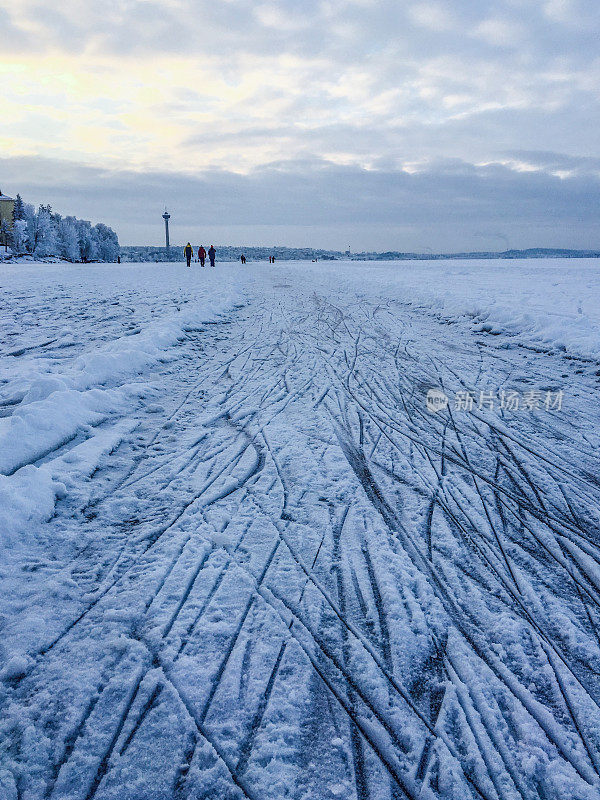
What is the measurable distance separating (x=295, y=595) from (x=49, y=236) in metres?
107

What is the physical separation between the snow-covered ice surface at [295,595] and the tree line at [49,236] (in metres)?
94.4

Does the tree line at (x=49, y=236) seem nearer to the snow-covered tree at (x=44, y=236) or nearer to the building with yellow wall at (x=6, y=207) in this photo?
the snow-covered tree at (x=44, y=236)

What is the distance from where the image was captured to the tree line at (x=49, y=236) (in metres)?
85.6

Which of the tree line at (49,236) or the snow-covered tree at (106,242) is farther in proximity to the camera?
the snow-covered tree at (106,242)

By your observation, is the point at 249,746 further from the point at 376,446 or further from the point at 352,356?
the point at 352,356

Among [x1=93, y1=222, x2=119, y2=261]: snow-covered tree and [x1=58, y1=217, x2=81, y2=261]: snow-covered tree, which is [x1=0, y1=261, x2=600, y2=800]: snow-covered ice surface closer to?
[x1=58, y1=217, x2=81, y2=261]: snow-covered tree

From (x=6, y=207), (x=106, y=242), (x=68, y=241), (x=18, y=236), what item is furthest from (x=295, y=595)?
(x=106, y=242)

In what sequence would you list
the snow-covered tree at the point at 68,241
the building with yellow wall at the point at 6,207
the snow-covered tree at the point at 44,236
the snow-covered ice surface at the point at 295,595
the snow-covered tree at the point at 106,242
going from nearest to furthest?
the snow-covered ice surface at the point at 295,595 → the snow-covered tree at the point at 44,236 → the building with yellow wall at the point at 6,207 → the snow-covered tree at the point at 68,241 → the snow-covered tree at the point at 106,242

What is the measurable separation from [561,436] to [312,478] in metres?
2.67

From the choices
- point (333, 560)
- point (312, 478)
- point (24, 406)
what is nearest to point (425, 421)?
point (312, 478)

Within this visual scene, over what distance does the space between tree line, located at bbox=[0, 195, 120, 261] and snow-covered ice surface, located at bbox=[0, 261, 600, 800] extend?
310 feet

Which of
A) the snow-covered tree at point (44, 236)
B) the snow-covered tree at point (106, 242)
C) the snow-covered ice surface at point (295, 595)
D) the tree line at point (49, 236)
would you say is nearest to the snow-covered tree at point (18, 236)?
the tree line at point (49, 236)

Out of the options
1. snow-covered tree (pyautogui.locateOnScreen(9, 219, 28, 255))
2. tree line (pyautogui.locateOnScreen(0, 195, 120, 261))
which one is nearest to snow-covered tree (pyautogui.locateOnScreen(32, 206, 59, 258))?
tree line (pyautogui.locateOnScreen(0, 195, 120, 261))

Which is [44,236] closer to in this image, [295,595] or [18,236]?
[18,236]
